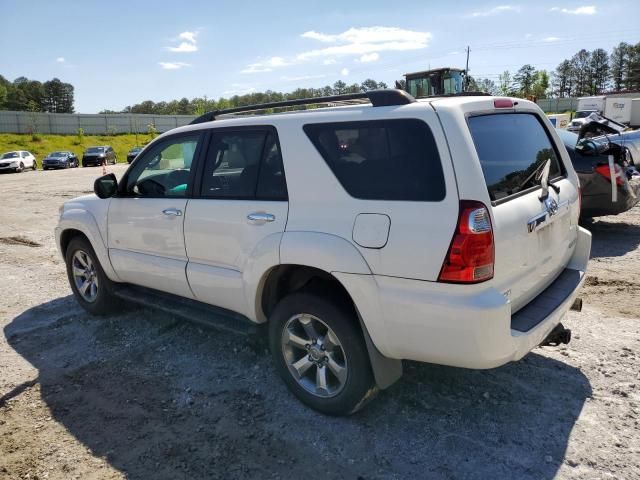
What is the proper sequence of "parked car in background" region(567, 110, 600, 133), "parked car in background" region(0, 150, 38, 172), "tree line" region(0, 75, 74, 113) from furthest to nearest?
"tree line" region(0, 75, 74, 113)
"parked car in background" region(0, 150, 38, 172)
"parked car in background" region(567, 110, 600, 133)

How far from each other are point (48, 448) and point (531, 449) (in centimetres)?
289

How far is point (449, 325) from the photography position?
2594 mm

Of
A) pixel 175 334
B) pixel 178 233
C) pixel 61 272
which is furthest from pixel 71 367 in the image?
pixel 61 272

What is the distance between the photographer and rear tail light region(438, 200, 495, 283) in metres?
2.53

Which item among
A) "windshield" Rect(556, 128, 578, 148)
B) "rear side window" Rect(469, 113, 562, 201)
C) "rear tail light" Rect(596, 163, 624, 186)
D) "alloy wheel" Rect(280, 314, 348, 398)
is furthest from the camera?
"windshield" Rect(556, 128, 578, 148)

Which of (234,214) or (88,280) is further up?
(234,214)

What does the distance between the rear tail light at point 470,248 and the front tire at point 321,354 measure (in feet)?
2.53

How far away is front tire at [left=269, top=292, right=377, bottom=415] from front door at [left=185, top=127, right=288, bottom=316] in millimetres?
342

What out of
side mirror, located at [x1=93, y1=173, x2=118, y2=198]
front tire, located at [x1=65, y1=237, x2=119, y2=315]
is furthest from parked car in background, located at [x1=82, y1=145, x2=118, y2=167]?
side mirror, located at [x1=93, y1=173, x2=118, y2=198]

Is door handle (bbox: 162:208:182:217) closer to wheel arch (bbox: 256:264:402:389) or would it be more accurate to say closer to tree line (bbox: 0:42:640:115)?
wheel arch (bbox: 256:264:402:389)

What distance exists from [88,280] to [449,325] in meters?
4.04

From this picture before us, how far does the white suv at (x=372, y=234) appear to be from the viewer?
2598 mm

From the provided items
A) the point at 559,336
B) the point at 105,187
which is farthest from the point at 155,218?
the point at 559,336

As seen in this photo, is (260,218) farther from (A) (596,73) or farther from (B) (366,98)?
(A) (596,73)
